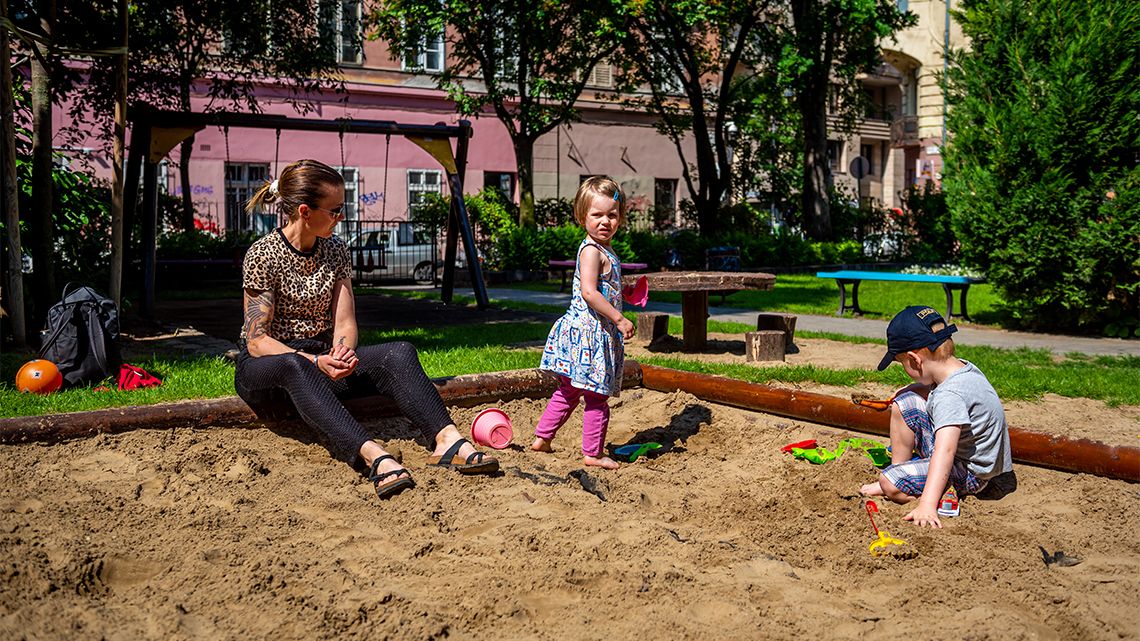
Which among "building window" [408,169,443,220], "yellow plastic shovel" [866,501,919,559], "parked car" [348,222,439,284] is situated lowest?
"yellow plastic shovel" [866,501,919,559]

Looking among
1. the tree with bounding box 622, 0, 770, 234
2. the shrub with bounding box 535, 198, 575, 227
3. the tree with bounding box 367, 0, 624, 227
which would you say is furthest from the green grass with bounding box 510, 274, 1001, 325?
the shrub with bounding box 535, 198, 575, 227

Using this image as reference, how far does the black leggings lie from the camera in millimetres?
4508

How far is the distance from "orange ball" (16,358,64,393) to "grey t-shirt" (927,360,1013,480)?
A: 497cm

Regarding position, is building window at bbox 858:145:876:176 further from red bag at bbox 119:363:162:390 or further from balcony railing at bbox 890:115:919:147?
red bag at bbox 119:363:162:390

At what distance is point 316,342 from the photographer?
496cm

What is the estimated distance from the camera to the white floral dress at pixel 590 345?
16.5 feet

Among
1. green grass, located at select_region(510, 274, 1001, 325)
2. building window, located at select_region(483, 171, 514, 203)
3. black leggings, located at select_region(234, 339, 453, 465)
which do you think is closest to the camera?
black leggings, located at select_region(234, 339, 453, 465)

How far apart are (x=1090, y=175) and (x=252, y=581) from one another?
964 centimetres

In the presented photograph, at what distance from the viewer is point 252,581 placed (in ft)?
10.3

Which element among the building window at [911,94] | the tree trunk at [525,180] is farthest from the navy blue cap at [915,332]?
the building window at [911,94]

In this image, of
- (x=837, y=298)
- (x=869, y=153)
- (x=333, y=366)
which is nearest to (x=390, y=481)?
(x=333, y=366)

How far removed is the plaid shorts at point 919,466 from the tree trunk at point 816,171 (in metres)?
22.0

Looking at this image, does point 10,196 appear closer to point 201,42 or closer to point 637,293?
→ point 637,293

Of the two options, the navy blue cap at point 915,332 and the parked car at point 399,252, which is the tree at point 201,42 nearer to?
the parked car at point 399,252
